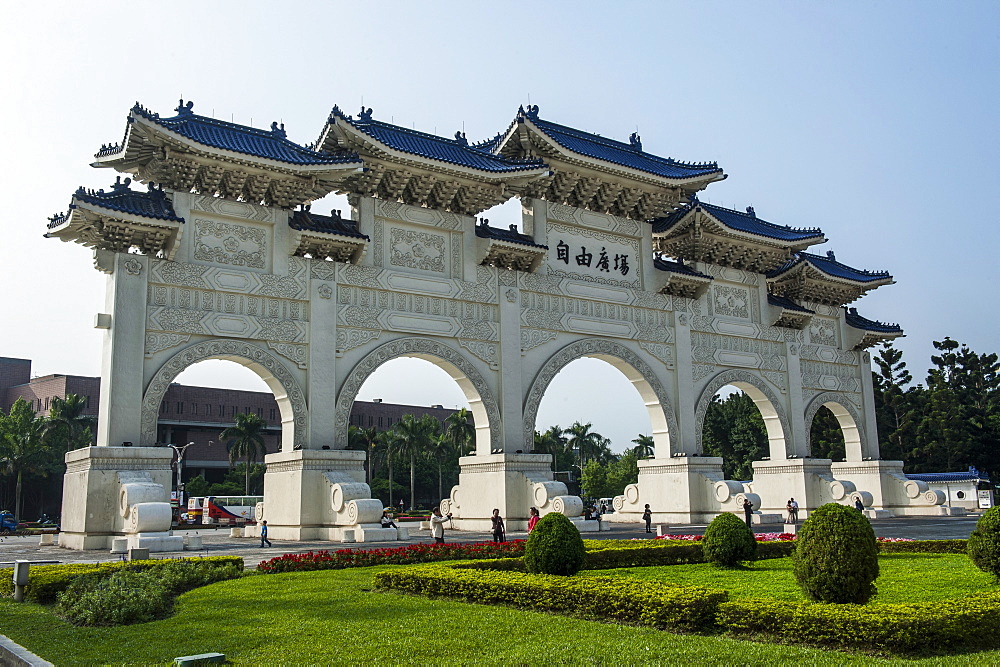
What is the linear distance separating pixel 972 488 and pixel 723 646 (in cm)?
3194

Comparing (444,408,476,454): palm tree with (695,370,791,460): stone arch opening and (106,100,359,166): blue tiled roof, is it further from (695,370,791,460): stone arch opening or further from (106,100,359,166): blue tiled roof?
(106,100,359,166): blue tiled roof

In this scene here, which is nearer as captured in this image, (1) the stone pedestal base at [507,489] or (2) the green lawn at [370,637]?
(2) the green lawn at [370,637]

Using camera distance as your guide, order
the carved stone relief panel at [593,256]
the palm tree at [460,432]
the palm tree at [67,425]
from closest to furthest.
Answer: the carved stone relief panel at [593,256]
the palm tree at [67,425]
the palm tree at [460,432]

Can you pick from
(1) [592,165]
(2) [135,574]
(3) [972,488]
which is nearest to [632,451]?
(3) [972,488]

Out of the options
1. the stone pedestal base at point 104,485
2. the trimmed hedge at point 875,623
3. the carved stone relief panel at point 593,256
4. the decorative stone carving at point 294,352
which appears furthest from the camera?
the carved stone relief panel at point 593,256

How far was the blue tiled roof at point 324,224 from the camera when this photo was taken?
60.0ft

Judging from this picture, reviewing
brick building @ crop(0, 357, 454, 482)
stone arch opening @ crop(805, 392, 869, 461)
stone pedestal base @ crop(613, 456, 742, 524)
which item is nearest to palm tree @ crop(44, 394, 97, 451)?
brick building @ crop(0, 357, 454, 482)

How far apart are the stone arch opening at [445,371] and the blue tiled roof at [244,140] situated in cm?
423

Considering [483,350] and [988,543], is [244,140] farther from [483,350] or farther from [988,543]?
[988,543]

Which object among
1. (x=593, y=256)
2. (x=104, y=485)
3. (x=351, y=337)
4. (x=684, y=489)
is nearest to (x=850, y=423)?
(x=684, y=489)

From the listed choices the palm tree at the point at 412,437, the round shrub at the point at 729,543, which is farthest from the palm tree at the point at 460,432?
the round shrub at the point at 729,543

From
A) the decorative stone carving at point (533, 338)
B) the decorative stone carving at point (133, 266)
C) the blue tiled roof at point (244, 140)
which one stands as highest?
the blue tiled roof at point (244, 140)

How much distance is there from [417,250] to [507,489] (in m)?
5.85

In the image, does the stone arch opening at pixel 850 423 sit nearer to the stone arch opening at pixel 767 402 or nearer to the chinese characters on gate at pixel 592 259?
the stone arch opening at pixel 767 402
